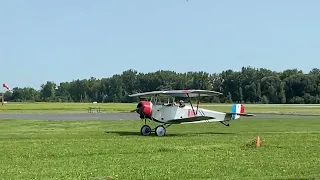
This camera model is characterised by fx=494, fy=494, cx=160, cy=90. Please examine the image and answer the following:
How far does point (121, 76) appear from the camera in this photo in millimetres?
172625

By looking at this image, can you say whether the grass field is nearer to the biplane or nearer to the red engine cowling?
the biplane

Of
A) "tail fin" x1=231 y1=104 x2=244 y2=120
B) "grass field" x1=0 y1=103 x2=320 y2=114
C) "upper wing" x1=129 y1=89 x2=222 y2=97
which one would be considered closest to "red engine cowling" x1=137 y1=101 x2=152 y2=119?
"upper wing" x1=129 y1=89 x2=222 y2=97

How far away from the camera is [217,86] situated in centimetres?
Answer: 15675

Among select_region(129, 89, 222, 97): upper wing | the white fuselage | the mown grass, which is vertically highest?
select_region(129, 89, 222, 97): upper wing

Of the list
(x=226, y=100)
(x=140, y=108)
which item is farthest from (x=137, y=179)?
(x=226, y=100)

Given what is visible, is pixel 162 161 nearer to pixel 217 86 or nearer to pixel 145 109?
pixel 145 109

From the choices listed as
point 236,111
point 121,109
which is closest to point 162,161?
point 236,111

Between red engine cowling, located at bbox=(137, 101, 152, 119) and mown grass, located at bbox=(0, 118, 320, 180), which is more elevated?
red engine cowling, located at bbox=(137, 101, 152, 119)

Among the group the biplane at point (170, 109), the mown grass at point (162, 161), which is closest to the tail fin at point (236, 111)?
the biplane at point (170, 109)

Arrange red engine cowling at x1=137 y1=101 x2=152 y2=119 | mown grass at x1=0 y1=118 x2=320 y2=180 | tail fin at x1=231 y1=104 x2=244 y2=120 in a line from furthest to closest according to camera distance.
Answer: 1. tail fin at x1=231 y1=104 x2=244 y2=120
2. red engine cowling at x1=137 y1=101 x2=152 y2=119
3. mown grass at x1=0 y1=118 x2=320 y2=180

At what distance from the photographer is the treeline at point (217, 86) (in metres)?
132

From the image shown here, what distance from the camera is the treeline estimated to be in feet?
431

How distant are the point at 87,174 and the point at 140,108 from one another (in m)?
16.3

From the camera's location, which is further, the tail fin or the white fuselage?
the tail fin
